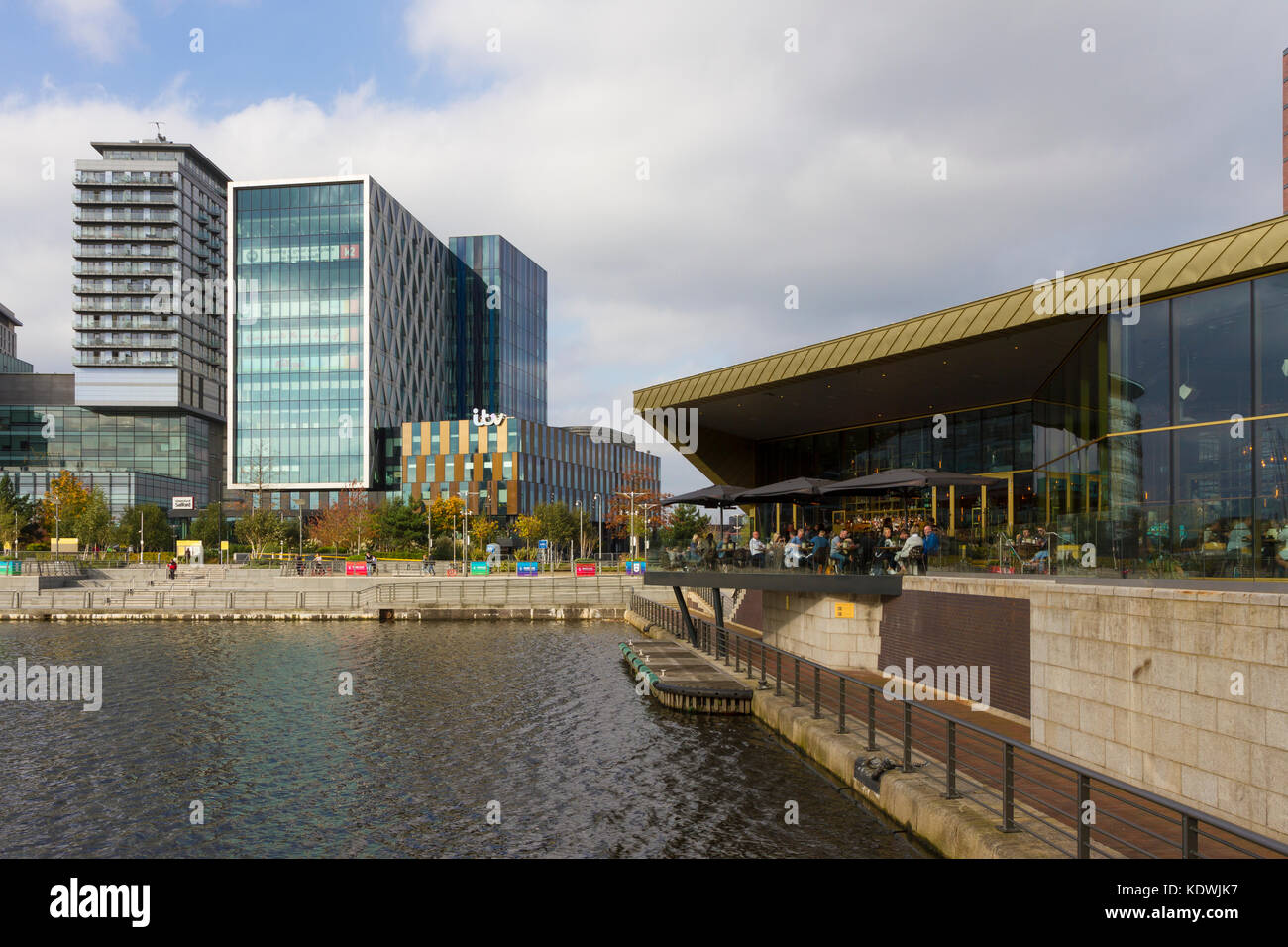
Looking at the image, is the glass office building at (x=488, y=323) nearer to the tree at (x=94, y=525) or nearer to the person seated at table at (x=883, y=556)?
the tree at (x=94, y=525)

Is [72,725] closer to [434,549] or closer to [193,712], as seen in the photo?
[193,712]

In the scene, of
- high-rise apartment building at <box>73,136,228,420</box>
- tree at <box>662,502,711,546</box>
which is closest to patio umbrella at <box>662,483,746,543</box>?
tree at <box>662,502,711,546</box>

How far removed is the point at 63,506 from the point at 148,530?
7758mm

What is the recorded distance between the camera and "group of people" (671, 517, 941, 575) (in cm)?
2155

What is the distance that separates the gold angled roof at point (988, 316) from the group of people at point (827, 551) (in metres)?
5.15

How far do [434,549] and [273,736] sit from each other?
234 feet

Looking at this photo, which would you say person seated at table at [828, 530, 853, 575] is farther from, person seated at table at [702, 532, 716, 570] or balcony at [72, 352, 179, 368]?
balcony at [72, 352, 179, 368]

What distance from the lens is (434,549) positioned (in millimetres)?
89562

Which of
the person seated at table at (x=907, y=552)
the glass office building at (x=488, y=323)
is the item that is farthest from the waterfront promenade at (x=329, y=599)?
the glass office building at (x=488, y=323)

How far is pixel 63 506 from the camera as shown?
93.1m
